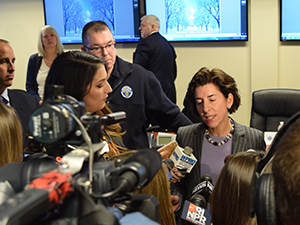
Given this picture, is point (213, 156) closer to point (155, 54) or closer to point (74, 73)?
point (74, 73)

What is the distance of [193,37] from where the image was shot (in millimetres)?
5137

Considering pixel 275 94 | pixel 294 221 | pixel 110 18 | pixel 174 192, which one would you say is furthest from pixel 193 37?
pixel 294 221

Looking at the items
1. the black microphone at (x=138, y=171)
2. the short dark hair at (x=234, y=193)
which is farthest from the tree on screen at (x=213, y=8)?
the black microphone at (x=138, y=171)

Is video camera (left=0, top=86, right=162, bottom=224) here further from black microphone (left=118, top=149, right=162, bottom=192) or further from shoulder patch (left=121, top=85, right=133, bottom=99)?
shoulder patch (left=121, top=85, right=133, bottom=99)

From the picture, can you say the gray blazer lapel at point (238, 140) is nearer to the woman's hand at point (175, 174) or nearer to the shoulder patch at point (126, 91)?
the woman's hand at point (175, 174)

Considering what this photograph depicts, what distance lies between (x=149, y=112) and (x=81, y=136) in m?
1.69

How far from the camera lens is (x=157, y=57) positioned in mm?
4535

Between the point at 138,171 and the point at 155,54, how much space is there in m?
4.02

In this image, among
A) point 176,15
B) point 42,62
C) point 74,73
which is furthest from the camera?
point 176,15

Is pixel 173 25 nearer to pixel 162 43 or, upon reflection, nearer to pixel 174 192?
pixel 162 43

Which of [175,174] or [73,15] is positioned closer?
[175,174]

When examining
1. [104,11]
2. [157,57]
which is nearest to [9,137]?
[157,57]

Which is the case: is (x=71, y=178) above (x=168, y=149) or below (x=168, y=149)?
above

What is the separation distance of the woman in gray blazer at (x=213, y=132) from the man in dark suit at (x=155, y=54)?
7.86 ft
